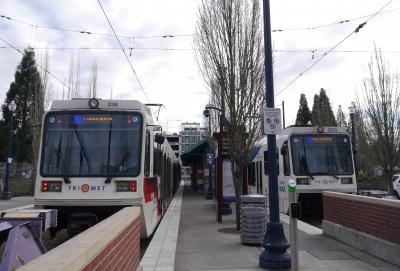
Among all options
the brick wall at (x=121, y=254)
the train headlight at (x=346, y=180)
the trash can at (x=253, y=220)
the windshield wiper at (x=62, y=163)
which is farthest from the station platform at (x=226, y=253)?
the train headlight at (x=346, y=180)

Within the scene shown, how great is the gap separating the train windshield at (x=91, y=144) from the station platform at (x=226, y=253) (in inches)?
77.1

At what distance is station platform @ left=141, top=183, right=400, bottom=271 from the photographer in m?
7.88

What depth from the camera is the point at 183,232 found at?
12.5m

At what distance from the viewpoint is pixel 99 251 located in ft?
11.4

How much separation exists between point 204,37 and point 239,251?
6503 millimetres

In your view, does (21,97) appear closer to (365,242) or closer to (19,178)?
(19,178)

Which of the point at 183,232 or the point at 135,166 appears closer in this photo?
the point at 135,166

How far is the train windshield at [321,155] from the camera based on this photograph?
15648 mm

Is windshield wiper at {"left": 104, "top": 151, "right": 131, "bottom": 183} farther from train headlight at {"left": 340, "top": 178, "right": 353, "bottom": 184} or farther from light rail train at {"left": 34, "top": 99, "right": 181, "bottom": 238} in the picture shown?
train headlight at {"left": 340, "top": 178, "right": 353, "bottom": 184}

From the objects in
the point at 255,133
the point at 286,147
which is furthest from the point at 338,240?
the point at 286,147

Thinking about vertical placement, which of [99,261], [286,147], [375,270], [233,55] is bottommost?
[375,270]

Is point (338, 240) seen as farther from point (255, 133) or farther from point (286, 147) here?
point (286, 147)

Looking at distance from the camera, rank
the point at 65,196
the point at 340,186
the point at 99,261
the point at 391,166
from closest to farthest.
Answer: the point at 99,261
the point at 65,196
the point at 340,186
the point at 391,166

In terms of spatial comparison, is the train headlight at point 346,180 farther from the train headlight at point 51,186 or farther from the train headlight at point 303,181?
the train headlight at point 51,186
